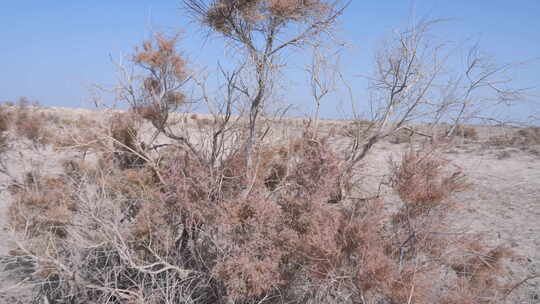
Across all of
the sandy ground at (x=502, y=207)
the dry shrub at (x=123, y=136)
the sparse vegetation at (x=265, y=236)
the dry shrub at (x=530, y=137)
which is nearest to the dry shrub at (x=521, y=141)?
the dry shrub at (x=530, y=137)

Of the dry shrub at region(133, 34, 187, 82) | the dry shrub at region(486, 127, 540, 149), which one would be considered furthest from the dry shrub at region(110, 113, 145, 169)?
the dry shrub at region(486, 127, 540, 149)

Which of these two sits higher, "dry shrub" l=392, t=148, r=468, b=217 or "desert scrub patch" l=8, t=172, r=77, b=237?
"dry shrub" l=392, t=148, r=468, b=217

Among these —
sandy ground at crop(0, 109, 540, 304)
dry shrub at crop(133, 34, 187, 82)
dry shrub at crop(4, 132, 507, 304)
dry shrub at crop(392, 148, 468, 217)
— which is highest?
dry shrub at crop(133, 34, 187, 82)

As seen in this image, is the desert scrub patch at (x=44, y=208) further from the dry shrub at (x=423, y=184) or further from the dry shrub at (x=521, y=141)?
the dry shrub at (x=521, y=141)

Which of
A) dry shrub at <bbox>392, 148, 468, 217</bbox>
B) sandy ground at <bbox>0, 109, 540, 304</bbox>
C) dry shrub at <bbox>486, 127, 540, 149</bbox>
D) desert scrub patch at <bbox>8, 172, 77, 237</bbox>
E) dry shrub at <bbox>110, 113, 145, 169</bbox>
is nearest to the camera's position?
dry shrub at <bbox>392, 148, 468, 217</bbox>

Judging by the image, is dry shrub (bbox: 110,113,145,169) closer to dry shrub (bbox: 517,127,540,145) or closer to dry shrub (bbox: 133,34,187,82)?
dry shrub (bbox: 133,34,187,82)

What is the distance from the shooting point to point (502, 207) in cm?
812

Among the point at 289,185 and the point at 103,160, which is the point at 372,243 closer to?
the point at 289,185

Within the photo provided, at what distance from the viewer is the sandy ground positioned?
5305mm

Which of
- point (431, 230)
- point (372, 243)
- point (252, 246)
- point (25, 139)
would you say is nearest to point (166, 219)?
point (252, 246)

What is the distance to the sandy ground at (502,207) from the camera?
5305mm

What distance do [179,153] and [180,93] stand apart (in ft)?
5.06

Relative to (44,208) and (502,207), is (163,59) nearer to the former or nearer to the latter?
(44,208)

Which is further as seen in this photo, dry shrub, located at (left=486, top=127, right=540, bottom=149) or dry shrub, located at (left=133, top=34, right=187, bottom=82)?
dry shrub, located at (left=486, top=127, right=540, bottom=149)
